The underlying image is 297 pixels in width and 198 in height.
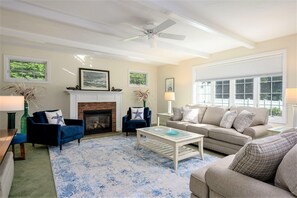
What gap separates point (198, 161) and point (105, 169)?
165 cm

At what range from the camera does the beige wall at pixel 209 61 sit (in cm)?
360

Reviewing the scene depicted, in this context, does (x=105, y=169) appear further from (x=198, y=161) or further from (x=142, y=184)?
(x=198, y=161)

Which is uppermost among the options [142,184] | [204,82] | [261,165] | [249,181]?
[204,82]

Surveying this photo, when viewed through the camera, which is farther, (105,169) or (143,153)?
(143,153)

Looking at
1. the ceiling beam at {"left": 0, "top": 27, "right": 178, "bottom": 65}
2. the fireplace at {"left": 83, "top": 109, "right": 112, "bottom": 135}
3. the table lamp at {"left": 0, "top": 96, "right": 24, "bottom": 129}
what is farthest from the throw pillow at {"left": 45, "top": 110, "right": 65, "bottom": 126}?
the ceiling beam at {"left": 0, "top": 27, "right": 178, "bottom": 65}

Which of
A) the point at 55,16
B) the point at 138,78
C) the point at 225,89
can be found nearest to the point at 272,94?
the point at 225,89

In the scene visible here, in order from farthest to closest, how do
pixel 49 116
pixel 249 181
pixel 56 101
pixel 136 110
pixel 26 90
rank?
pixel 136 110 < pixel 56 101 < pixel 26 90 < pixel 49 116 < pixel 249 181

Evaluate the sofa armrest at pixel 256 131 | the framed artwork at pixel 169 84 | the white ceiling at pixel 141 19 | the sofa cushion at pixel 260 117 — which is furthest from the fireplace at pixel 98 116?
the sofa cushion at pixel 260 117

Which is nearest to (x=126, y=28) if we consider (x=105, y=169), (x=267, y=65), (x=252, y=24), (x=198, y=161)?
(x=252, y=24)

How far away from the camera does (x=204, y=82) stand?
217 inches

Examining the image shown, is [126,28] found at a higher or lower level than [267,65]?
higher

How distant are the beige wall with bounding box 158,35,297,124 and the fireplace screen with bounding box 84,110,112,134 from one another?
2.27 metres

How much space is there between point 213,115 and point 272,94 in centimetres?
140

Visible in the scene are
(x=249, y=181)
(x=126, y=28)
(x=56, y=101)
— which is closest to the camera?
(x=249, y=181)
